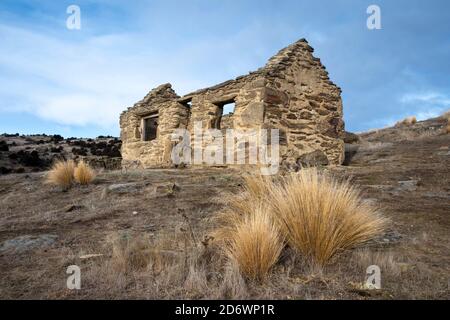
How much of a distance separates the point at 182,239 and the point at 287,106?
590 centimetres

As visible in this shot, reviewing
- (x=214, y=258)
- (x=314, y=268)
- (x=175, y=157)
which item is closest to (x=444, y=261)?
(x=314, y=268)

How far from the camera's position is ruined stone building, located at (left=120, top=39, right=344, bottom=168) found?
8.47 metres

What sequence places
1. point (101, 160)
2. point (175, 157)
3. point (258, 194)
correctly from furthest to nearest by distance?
point (101, 160), point (175, 157), point (258, 194)

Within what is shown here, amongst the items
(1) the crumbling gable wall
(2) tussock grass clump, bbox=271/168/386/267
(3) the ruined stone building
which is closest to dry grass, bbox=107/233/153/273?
(2) tussock grass clump, bbox=271/168/386/267

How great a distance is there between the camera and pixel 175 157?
1080 centimetres

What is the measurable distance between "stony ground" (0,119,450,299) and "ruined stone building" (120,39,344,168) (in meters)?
1.41

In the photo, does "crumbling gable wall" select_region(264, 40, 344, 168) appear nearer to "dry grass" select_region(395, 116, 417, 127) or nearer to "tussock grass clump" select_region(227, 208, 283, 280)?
"tussock grass clump" select_region(227, 208, 283, 280)

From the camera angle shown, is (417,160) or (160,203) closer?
(160,203)

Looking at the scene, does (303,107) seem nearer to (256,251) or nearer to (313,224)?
(313,224)

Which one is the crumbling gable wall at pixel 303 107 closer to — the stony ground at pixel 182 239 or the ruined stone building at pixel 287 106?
the ruined stone building at pixel 287 106

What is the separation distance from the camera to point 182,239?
3611 mm

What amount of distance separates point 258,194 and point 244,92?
494 centimetres
